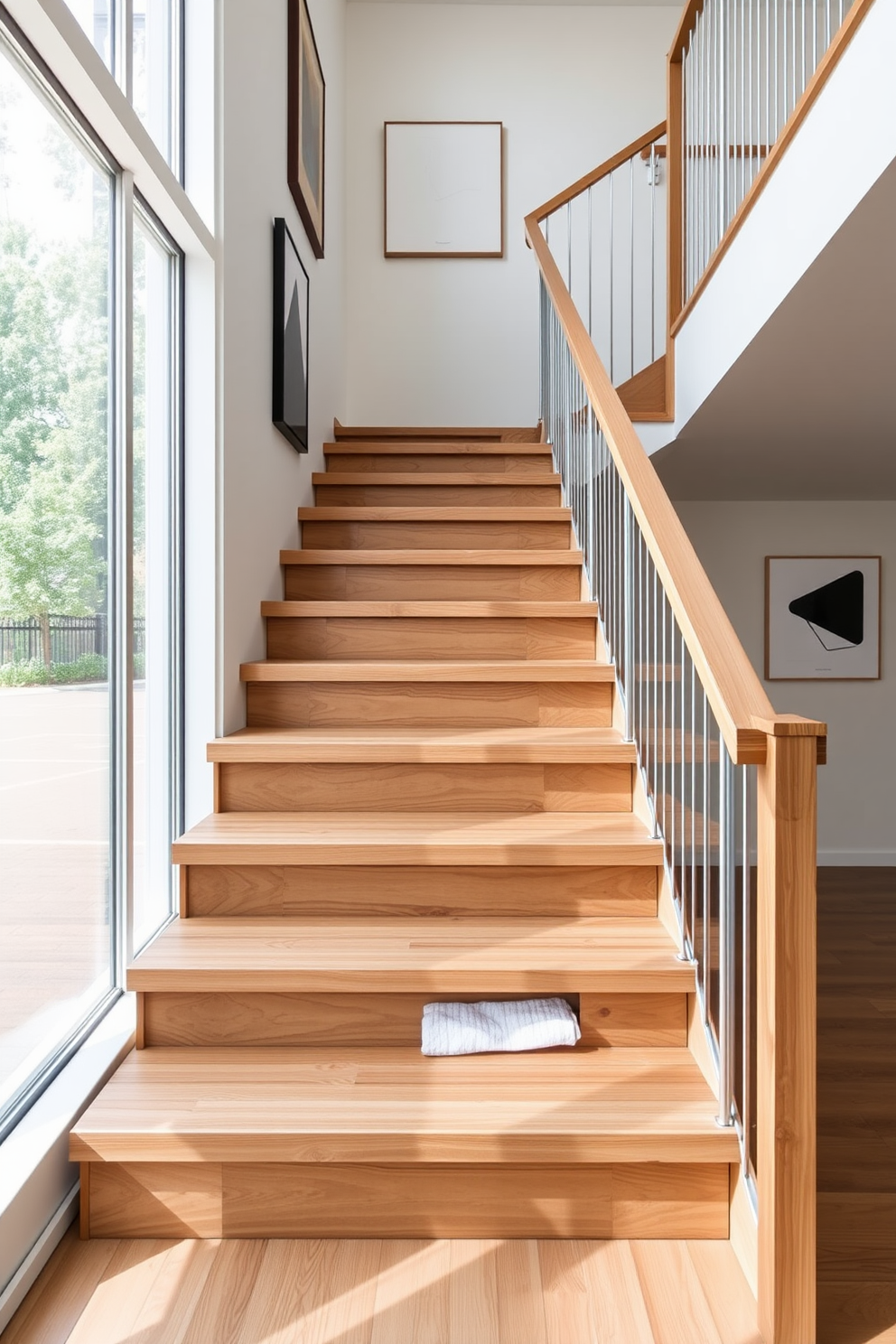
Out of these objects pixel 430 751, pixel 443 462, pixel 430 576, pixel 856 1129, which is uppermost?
pixel 443 462

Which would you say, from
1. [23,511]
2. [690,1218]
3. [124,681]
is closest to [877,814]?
[690,1218]

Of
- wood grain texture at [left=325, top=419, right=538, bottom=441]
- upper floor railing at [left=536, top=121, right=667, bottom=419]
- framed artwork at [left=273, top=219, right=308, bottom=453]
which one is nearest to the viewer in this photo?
framed artwork at [left=273, top=219, right=308, bottom=453]

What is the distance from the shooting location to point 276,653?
2.95 meters

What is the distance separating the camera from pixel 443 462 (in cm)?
413

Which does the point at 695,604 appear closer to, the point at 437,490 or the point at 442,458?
the point at 437,490

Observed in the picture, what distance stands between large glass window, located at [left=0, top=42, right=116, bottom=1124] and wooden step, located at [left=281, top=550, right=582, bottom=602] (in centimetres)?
128

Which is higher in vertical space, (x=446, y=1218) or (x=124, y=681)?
(x=124, y=681)

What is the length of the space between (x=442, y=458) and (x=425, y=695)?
5.86 feet

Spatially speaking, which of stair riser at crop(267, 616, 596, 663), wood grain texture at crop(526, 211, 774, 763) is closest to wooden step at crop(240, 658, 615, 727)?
stair riser at crop(267, 616, 596, 663)

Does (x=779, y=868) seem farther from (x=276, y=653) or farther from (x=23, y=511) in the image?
(x=276, y=653)

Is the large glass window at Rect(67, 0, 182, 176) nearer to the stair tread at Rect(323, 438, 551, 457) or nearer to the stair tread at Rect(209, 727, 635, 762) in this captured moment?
the stair tread at Rect(209, 727, 635, 762)

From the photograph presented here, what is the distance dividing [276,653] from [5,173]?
1.65 m

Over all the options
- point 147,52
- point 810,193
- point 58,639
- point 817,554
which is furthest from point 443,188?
point 58,639

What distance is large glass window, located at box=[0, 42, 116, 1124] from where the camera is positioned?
1.51 meters
